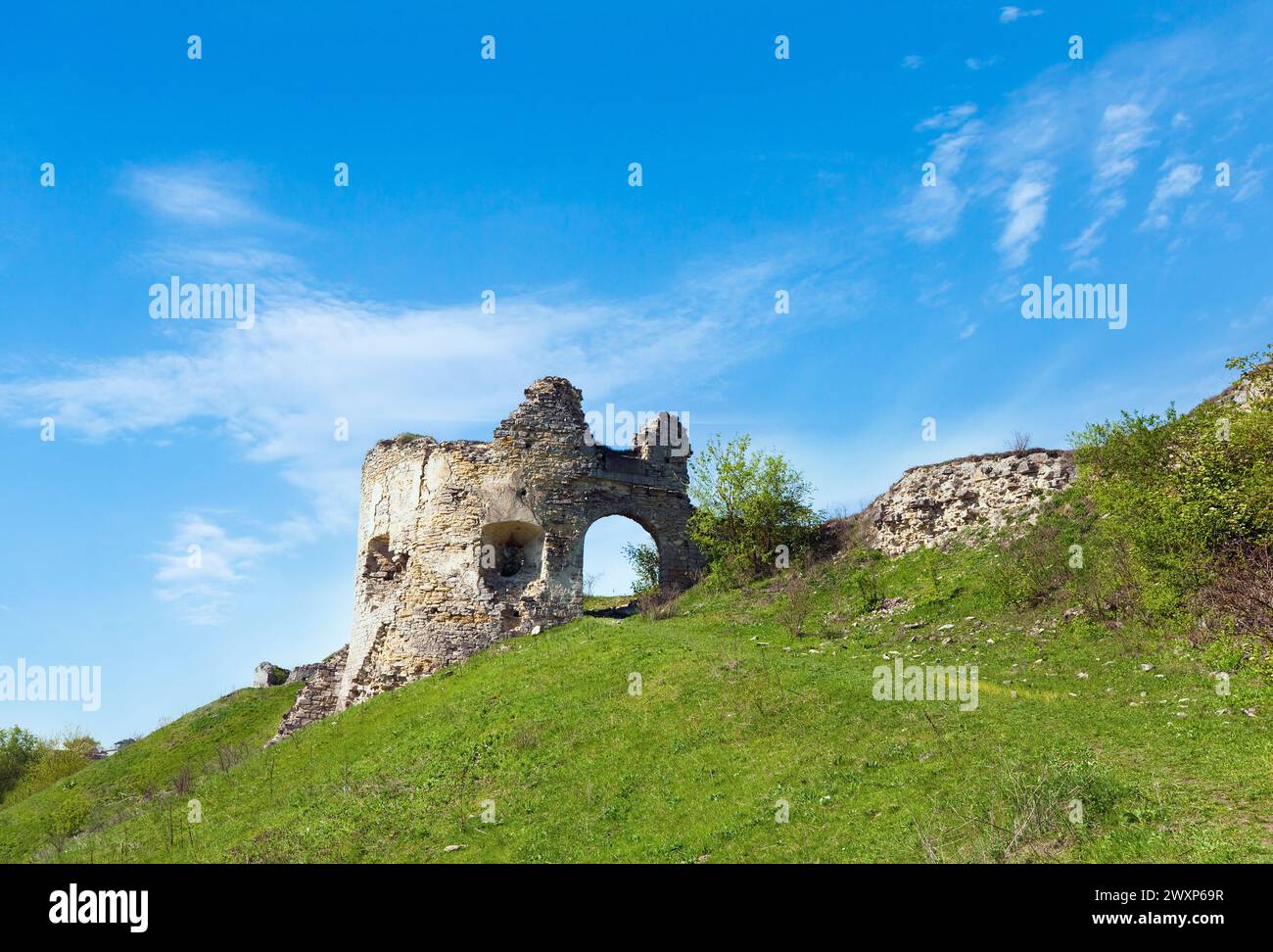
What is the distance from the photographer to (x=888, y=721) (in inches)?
532

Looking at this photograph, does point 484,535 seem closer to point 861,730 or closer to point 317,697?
point 317,697

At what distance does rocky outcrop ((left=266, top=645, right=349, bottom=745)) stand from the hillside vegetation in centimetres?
237

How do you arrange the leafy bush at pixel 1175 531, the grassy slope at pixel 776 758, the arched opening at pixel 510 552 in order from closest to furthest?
1. the grassy slope at pixel 776 758
2. the leafy bush at pixel 1175 531
3. the arched opening at pixel 510 552

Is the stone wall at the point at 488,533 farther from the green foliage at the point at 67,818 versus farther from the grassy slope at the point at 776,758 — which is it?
the green foliage at the point at 67,818

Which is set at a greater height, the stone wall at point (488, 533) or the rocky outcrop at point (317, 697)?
the stone wall at point (488, 533)

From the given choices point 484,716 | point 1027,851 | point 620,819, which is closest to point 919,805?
point 1027,851

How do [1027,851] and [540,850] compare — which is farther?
[540,850]

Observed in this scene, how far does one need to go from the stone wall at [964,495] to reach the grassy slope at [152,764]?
16.6 m

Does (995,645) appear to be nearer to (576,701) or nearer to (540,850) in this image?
(576,701)

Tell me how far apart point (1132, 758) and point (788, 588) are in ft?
41.7

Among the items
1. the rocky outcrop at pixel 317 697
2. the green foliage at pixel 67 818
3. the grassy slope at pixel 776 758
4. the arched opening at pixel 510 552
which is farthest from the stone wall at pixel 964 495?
the green foliage at pixel 67 818

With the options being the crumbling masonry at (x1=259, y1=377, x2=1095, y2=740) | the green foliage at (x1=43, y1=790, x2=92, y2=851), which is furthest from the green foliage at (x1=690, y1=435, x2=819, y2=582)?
the green foliage at (x1=43, y1=790, x2=92, y2=851)

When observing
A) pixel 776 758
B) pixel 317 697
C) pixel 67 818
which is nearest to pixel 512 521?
pixel 317 697

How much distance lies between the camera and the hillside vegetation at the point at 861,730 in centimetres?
1026
